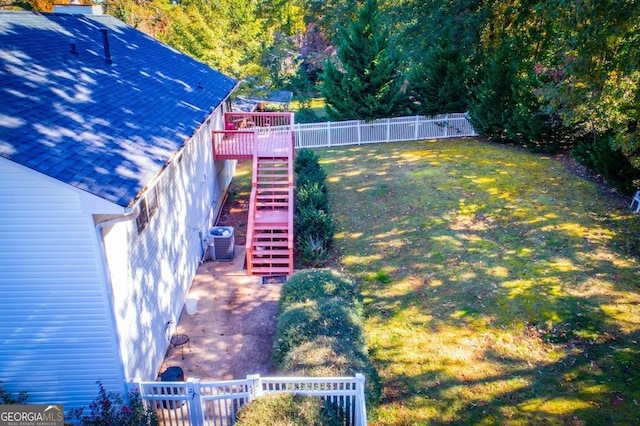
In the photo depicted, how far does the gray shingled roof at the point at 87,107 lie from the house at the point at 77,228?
0.09 feet

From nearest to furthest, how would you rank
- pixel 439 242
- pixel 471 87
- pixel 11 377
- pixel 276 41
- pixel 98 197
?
pixel 98 197 → pixel 11 377 → pixel 439 242 → pixel 471 87 → pixel 276 41

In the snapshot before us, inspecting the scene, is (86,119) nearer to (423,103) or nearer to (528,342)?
(528,342)

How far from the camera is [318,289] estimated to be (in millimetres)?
8625

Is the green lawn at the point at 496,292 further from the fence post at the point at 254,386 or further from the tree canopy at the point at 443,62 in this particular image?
the tree canopy at the point at 443,62

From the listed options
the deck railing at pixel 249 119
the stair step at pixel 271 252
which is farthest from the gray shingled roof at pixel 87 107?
the deck railing at pixel 249 119

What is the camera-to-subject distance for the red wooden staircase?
38.7 feet

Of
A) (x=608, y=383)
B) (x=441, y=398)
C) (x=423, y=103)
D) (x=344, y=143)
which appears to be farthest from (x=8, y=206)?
(x=423, y=103)

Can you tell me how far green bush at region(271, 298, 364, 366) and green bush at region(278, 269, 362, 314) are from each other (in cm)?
32

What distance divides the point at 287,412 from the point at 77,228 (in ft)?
12.3

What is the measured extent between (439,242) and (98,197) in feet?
31.5

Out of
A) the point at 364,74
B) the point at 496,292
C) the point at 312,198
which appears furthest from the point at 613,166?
the point at 364,74

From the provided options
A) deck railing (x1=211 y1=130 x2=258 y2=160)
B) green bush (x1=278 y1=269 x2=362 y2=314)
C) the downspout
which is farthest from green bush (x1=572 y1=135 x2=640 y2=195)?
the downspout

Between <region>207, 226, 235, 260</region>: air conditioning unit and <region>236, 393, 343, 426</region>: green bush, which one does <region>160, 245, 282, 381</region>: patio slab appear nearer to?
<region>207, 226, 235, 260</region>: air conditioning unit

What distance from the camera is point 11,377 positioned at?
6.25m
